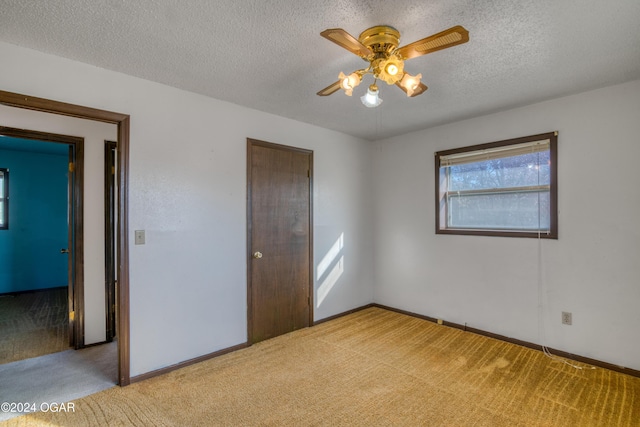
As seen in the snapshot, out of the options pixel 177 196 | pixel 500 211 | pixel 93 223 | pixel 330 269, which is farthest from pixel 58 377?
pixel 500 211

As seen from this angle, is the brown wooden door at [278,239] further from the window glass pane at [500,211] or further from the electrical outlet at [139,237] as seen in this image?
the window glass pane at [500,211]

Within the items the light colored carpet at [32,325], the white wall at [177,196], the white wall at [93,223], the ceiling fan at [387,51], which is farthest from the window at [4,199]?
the ceiling fan at [387,51]

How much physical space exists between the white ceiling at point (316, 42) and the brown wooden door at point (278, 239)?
2.50ft

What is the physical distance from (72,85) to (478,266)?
159 inches

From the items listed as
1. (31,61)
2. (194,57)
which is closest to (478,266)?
(194,57)

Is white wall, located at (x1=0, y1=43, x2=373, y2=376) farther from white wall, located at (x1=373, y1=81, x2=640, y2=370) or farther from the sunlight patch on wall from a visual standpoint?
white wall, located at (x1=373, y1=81, x2=640, y2=370)

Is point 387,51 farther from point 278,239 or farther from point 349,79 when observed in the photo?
point 278,239

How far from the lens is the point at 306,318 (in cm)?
371

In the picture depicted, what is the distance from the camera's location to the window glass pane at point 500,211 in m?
3.08

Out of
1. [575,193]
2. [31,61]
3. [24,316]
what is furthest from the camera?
[24,316]

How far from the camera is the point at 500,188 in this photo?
10.9ft

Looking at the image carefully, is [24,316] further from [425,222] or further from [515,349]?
[515,349]

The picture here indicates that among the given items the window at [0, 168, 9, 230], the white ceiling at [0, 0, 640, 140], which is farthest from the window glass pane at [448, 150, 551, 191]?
the window at [0, 168, 9, 230]

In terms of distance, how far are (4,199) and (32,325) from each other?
2.86 metres
